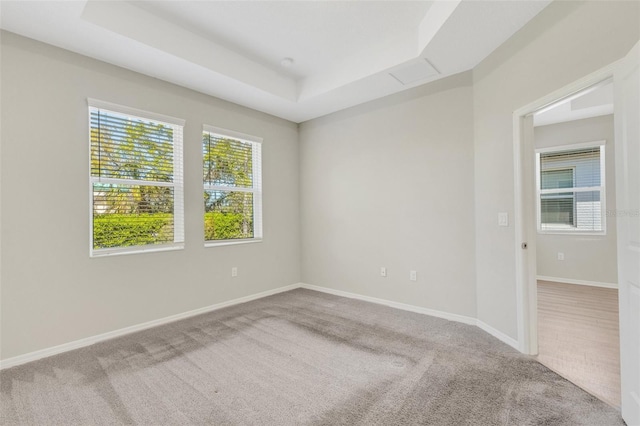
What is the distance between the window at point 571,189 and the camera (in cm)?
486

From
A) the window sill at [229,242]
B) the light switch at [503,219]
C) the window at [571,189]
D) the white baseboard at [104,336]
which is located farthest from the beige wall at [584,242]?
the white baseboard at [104,336]

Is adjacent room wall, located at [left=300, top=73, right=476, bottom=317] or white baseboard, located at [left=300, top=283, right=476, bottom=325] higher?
adjacent room wall, located at [left=300, top=73, right=476, bottom=317]

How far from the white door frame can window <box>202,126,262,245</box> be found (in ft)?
10.5

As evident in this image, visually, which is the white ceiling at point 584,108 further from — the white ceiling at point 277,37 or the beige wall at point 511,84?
the white ceiling at point 277,37

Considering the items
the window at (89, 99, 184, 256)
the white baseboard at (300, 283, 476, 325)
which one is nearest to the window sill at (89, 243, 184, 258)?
the window at (89, 99, 184, 256)

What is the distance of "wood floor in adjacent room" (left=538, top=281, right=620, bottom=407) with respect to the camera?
2.10m

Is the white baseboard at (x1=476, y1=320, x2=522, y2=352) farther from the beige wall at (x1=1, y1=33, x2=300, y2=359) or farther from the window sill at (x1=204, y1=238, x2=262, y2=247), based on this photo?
the beige wall at (x1=1, y1=33, x2=300, y2=359)

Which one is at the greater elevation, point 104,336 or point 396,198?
point 396,198

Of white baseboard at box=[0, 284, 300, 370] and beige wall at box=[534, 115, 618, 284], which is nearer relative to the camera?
white baseboard at box=[0, 284, 300, 370]

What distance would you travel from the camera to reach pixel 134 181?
3084 millimetres

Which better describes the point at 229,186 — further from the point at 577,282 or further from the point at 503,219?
the point at 577,282

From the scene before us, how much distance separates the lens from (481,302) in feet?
10.1

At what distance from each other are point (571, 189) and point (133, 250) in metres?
6.73

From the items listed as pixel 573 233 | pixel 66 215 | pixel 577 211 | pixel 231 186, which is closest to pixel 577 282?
pixel 573 233
